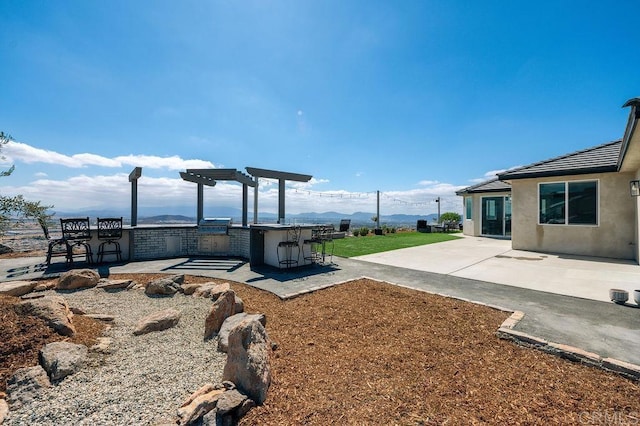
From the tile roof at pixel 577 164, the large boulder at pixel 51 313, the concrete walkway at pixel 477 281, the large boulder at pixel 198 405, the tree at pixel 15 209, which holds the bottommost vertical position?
the concrete walkway at pixel 477 281

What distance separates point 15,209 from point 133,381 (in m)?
4.13

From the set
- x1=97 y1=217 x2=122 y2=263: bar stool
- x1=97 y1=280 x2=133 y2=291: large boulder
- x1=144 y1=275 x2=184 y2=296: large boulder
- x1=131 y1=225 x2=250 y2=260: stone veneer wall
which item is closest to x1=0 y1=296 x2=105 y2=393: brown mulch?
x1=144 y1=275 x2=184 y2=296: large boulder

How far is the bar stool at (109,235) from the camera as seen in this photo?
305 inches

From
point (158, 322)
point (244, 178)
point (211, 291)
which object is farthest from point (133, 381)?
point (244, 178)

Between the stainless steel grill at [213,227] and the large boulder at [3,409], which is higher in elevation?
the stainless steel grill at [213,227]

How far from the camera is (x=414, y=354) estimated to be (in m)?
2.71

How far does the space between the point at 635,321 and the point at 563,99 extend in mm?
9627

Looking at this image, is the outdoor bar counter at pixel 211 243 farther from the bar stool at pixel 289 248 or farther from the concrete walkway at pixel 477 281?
the concrete walkway at pixel 477 281

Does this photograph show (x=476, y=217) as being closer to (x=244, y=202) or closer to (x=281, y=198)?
(x=281, y=198)

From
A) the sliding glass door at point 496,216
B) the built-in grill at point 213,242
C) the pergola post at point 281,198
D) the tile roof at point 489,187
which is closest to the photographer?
the pergola post at point 281,198

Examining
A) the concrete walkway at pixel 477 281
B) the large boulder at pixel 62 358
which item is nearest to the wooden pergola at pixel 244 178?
the concrete walkway at pixel 477 281

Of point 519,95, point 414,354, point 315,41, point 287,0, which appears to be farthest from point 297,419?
point 519,95

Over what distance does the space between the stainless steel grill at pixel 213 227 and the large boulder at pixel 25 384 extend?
21.5 feet

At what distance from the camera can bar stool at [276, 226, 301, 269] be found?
6.93 meters
